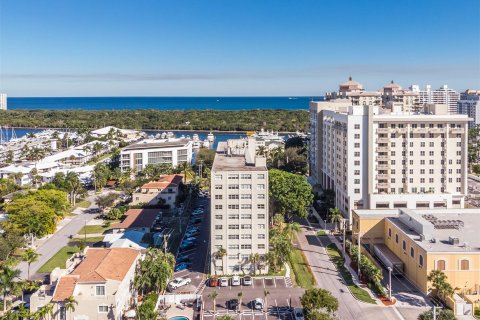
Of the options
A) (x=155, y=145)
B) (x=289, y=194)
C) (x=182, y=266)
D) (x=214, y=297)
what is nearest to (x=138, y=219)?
(x=182, y=266)

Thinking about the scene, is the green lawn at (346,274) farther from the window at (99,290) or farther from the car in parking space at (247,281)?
the window at (99,290)

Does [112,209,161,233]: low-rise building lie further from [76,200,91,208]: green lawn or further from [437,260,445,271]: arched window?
[437,260,445,271]: arched window

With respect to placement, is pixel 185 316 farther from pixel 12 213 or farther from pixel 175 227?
pixel 12 213

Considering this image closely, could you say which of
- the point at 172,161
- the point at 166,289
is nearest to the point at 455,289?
the point at 166,289

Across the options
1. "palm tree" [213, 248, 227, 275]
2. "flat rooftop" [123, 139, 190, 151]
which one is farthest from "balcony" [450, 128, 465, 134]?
"flat rooftop" [123, 139, 190, 151]

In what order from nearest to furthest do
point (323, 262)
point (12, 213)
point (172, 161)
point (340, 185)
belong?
point (323, 262), point (12, 213), point (340, 185), point (172, 161)

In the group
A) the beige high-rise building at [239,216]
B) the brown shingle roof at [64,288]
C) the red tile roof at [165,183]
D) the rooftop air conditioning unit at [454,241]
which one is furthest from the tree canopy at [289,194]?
the brown shingle roof at [64,288]
